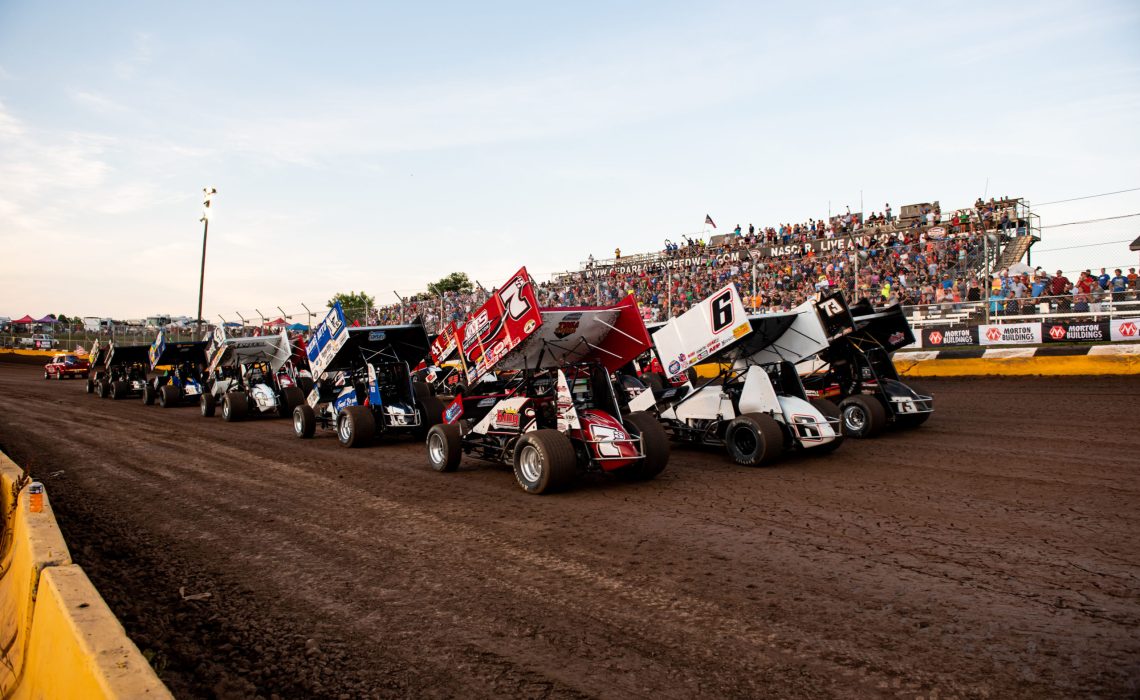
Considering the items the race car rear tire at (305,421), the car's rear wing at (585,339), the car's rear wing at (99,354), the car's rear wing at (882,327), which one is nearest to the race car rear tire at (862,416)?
the car's rear wing at (882,327)

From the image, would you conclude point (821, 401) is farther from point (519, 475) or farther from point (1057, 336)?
point (1057, 336)

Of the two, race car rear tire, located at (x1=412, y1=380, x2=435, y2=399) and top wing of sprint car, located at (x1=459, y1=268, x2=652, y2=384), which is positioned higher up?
top wing of sprint car, located at (x1=459, y1=268, x2=652, y2=384)

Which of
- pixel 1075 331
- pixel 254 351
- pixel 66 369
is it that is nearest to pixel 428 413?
pixel 254 351

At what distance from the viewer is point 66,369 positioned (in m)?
33.6

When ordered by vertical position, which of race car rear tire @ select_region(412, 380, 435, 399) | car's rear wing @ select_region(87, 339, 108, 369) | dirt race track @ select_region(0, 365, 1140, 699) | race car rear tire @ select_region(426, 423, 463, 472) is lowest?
dirt race track @ select_region(0, 365, 1140, 699)

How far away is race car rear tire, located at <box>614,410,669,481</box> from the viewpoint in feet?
26.2

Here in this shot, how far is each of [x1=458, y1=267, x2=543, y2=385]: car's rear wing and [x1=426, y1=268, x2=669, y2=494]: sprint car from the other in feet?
0.04

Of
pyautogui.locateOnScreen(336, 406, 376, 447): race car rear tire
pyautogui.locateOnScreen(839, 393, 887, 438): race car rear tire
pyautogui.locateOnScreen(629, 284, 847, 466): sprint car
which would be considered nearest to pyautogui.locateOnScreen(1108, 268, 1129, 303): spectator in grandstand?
pyautogui.locateOnScreen(839, 393, 887, 438): race car rear tire

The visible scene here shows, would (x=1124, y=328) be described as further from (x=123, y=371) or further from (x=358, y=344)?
(x=123, y=371)

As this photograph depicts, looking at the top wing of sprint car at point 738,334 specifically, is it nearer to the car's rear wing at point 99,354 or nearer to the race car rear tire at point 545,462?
the race car rear tire at point 545,462

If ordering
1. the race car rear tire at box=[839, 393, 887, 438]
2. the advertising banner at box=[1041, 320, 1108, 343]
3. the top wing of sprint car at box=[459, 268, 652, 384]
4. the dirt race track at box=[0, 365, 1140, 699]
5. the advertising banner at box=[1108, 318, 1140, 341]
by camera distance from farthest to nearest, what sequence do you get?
the advertising banner at box=[1041, 320, 1108, 343] < the advertising banner at box=[1108, 318, 1140, 341] < the race car rear tire at box=[839, 393, 887, 438] < the top wing of sprint car at box=[459, 268, 652, 384] < the dirt race track at box=[0, 365, 1140, 699]

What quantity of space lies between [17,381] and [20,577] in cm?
3392

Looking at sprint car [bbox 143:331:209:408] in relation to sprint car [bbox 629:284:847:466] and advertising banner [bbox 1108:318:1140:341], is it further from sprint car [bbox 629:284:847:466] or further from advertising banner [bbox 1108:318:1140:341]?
advertising banner [bbox 1108:318:1140:341]

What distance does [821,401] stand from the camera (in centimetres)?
981
